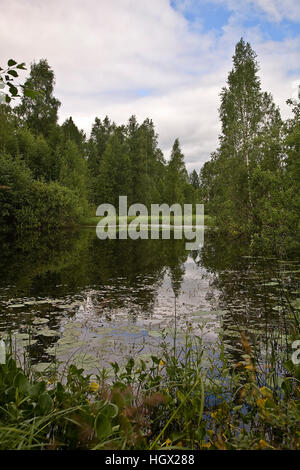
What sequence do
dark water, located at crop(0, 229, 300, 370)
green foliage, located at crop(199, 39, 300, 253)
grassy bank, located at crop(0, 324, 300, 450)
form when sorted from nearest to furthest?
grassy bank, located at crop(0, 324, 300, 450) < dark water, located at crop(0, 229, 300, 370) < green foliage, located at crop(199, 39, 300, 253)

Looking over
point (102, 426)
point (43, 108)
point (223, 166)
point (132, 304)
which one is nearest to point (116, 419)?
point (102, 426)

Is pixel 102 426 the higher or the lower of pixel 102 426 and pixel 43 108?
the lower

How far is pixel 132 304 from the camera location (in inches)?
240

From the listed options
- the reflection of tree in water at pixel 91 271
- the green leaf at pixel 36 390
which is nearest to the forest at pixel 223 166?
the reflection of tree in water at pixel 91 271

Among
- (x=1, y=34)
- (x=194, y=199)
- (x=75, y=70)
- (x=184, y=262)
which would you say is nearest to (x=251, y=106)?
(x=75, y=70)

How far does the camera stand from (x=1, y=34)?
4.36 meters

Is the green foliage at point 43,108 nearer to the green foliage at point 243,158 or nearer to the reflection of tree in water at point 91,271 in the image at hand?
the green foliage at point 243,158

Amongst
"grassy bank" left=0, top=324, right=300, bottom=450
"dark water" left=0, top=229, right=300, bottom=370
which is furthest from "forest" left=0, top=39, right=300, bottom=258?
"grassy bank" left=0, top=324, right=300, bottom=450

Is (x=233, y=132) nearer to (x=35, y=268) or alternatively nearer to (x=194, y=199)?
(x=35, y=268)

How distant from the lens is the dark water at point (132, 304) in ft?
13.3

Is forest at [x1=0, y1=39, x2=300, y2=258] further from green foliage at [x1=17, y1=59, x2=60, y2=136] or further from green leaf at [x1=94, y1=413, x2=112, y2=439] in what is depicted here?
green leaf at [x1=94, y1=413, x2=112, y2=439]

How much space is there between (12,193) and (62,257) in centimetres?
1296

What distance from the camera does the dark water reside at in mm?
4039

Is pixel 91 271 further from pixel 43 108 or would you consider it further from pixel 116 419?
pixel 43 108
